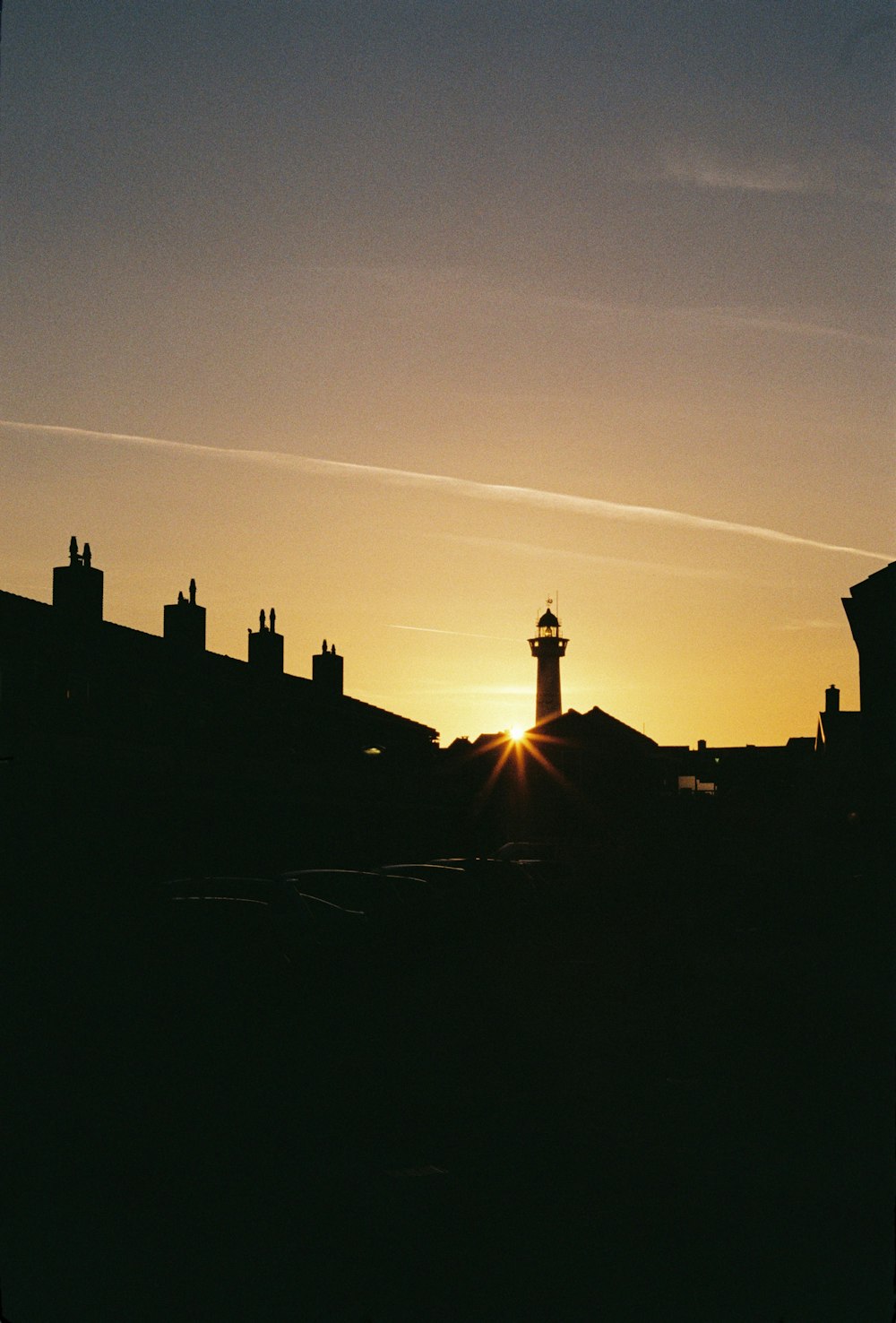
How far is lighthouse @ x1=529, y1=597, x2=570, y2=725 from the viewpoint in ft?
296

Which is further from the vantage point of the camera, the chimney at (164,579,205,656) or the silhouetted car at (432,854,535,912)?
the chimney at (164,579,205,656)

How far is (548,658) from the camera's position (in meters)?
93.4

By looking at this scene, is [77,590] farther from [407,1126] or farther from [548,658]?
[548,658]

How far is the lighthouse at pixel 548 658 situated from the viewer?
90250mm

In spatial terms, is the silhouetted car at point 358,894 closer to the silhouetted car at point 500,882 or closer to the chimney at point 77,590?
the silhouetted car at point 500,882

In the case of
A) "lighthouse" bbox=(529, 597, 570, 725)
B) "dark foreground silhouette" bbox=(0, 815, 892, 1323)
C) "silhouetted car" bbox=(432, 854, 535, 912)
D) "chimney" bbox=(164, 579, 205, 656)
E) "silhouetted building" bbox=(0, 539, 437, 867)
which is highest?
"lighthouse" bbox=(529, 597, 570, 725)

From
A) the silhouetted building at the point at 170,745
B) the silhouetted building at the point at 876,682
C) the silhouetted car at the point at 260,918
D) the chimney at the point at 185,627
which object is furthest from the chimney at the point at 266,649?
the silhouetted car at the point at 260,918

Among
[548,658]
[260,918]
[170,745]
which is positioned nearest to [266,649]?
[170,745]

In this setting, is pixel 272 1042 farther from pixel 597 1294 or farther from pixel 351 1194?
pixel 597 1294

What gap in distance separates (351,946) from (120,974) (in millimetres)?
4330

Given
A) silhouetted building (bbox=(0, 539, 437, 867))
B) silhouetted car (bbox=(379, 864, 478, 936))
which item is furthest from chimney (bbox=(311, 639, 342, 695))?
silhouetted car (bbox=(379, 864, 478, 936))

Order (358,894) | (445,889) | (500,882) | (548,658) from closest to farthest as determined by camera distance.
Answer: (358,894), (445,889), (500,882), (548,658)

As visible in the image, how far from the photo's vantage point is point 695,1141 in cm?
793

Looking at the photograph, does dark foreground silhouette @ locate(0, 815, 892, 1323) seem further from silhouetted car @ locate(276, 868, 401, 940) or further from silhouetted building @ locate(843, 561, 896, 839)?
silhouetted building @ locate(843, 561, 896, 839)
